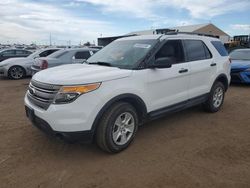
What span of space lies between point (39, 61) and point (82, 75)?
7246 millimetres

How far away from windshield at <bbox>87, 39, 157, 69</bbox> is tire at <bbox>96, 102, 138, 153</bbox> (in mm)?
750

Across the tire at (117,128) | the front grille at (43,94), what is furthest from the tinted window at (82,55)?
the tire at (117,128)

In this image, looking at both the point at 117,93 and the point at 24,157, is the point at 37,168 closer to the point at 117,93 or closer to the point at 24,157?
the point at 24,157

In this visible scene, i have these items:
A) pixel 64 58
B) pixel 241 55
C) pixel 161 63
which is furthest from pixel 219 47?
pixel 64 58

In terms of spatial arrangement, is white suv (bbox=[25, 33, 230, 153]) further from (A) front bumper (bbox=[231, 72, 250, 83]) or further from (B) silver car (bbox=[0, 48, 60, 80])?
(B) silver car (bbox=[0, 48, 60, 80])

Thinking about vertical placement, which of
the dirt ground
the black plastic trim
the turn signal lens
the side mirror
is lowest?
the dirt ground

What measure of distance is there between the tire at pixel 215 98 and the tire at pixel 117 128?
2537 millimetres

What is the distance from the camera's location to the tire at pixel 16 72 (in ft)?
42.6

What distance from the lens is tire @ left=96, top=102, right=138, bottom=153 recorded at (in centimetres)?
386

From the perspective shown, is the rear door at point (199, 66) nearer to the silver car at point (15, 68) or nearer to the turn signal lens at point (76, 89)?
the turn signal lens at point (76, 89)

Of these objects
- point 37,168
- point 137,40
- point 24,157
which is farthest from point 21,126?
point 137,40

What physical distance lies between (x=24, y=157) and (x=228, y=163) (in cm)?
301

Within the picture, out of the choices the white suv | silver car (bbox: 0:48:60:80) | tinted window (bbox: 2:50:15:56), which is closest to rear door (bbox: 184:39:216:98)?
the white suv

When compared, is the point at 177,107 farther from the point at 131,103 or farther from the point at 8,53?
the point at 8,53
